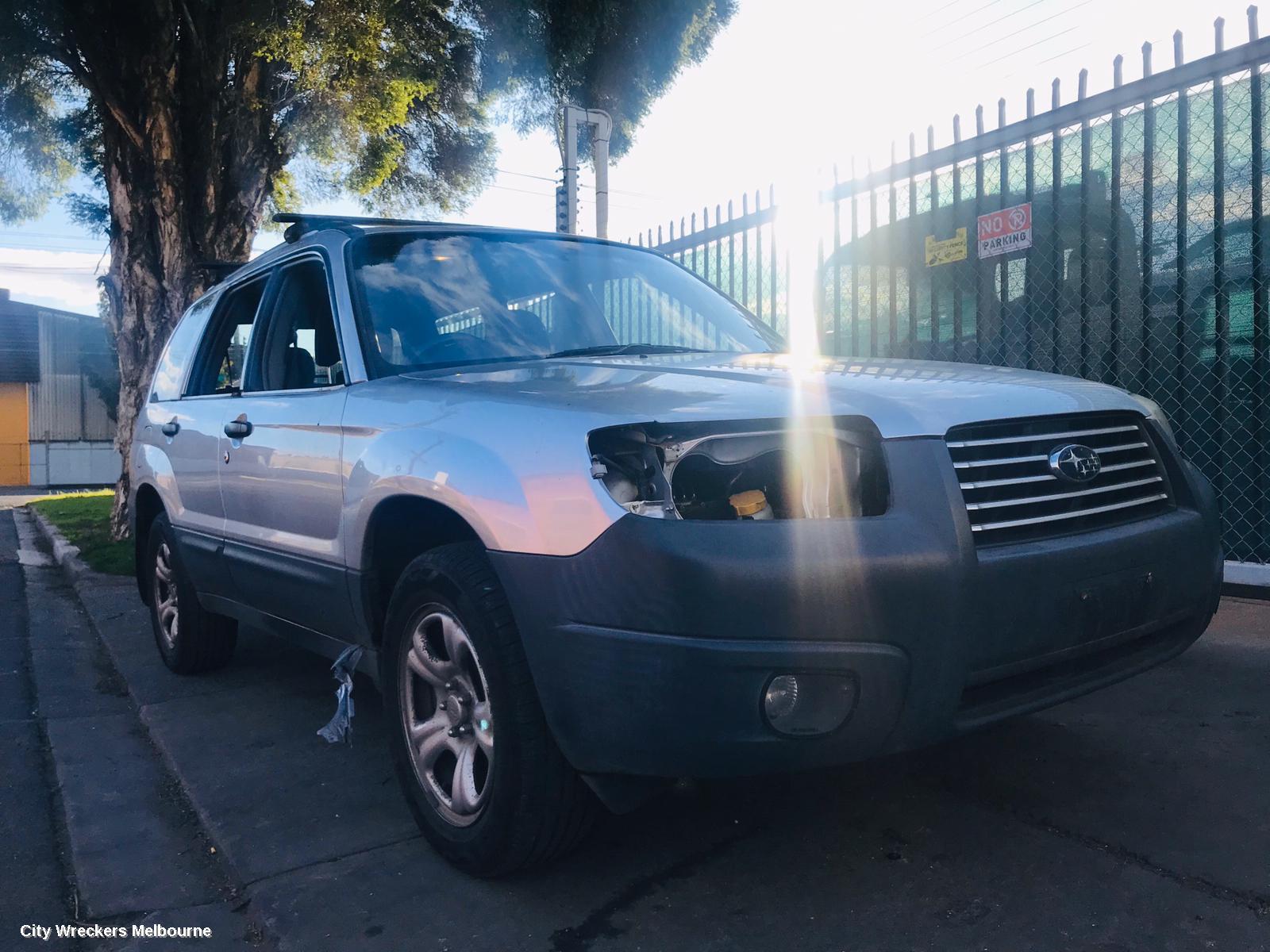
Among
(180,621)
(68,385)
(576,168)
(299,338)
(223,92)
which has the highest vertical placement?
(223,92)

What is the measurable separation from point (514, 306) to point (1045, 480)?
6.03 ft

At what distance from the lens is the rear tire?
4766 mm

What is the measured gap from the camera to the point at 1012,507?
2496 mm

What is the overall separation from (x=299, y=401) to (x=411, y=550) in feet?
2.62

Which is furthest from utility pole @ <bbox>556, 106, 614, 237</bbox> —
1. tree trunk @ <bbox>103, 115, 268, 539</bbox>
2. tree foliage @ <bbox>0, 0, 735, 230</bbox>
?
tree trunk @ <bbox>103, 115, 268, 539</bbox>

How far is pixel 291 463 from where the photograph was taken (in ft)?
11.5

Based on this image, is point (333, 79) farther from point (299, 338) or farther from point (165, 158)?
point (299, 338)

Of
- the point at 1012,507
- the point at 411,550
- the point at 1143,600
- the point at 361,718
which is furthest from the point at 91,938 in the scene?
the point at 1143,600

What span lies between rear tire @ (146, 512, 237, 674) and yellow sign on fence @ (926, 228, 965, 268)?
4379 millimetres

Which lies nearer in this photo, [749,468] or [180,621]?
[749,468]

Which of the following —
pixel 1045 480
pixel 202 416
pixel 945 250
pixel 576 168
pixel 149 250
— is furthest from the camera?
pixel 149 250

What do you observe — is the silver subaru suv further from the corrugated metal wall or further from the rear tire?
the corrugated metal wall

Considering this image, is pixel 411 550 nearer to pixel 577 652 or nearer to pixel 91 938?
pixel 577 652

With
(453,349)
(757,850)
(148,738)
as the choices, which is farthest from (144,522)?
(757,850)
